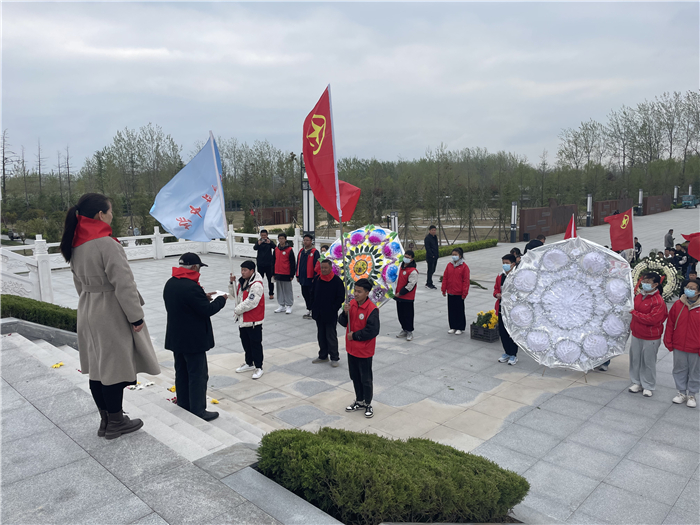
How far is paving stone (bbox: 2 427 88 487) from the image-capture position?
3369 millimetres

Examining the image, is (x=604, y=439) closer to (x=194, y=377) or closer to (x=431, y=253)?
(x=194, y=377)

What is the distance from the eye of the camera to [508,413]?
229 inches

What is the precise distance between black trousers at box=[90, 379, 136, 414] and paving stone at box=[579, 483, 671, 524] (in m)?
3.73

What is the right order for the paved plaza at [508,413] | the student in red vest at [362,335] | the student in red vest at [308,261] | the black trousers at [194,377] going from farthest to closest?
1. the student in red vest at [308,261]
2. the student in red vest at [362,335]
3. the black trousers at [194,377]
4. the paved plaza at [508,413]

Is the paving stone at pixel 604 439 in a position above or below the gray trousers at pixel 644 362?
below

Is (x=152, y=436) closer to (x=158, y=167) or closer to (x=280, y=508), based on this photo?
(x=280, y=508)

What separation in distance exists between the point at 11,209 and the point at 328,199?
34447 mm

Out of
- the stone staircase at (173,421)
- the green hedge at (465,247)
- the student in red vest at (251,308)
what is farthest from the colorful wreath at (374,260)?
the green hedge at (465,247)

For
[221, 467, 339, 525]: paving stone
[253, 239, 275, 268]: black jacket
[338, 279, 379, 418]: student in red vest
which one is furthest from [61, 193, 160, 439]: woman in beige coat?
[253, 239, 275, 268]: black jacket

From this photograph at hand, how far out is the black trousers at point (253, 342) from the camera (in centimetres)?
681

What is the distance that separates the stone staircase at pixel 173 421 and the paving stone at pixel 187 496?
1.01 feet

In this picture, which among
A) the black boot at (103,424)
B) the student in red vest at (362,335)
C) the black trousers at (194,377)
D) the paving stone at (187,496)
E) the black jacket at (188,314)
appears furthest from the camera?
the student in red vest at (362,335)

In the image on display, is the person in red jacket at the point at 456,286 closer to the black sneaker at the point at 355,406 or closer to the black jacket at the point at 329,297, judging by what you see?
the black jacket at the point at 329,297

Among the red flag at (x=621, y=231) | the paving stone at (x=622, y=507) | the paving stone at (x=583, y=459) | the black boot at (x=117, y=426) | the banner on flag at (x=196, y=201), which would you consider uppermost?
the banner on flag at (x=196, y=201)
